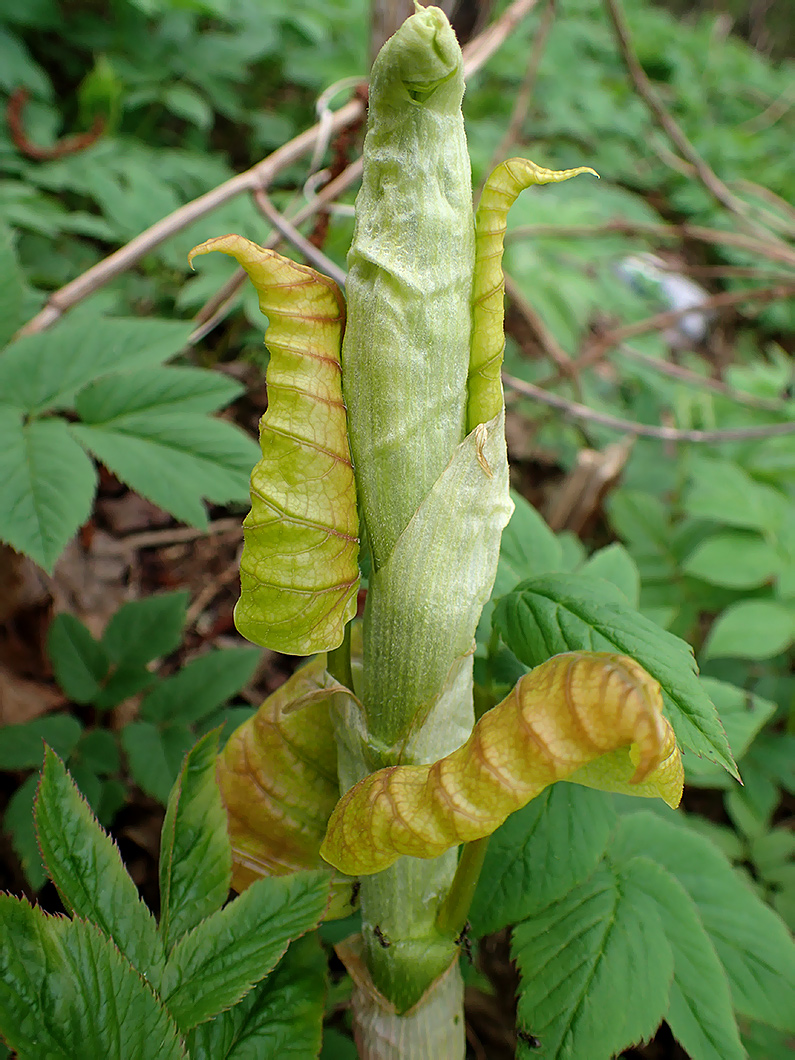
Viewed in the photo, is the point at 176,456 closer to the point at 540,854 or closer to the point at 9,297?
the point at 9,297

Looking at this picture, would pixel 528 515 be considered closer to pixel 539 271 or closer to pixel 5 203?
pixel 5 203

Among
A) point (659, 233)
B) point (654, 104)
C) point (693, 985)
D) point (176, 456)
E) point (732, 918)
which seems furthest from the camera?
point (659, 233)

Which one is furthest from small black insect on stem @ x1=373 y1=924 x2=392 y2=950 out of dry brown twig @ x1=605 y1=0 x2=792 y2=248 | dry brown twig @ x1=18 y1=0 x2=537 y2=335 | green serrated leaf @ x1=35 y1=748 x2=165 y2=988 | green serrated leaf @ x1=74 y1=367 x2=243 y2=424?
dry brown twig @ x1=605 y1=0 x2=792 y2=248

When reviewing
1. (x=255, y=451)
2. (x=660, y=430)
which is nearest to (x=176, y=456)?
(x=255, y=451)

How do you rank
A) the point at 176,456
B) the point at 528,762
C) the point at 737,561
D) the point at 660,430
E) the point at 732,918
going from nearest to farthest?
the point at 528,762
the point at 732,918
the point at 176,456
the point at 737,561
the point at 660,430

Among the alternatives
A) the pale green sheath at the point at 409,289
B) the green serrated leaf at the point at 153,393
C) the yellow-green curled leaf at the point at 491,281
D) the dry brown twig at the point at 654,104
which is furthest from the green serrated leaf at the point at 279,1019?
the dry brown twig at the point at 654,104
